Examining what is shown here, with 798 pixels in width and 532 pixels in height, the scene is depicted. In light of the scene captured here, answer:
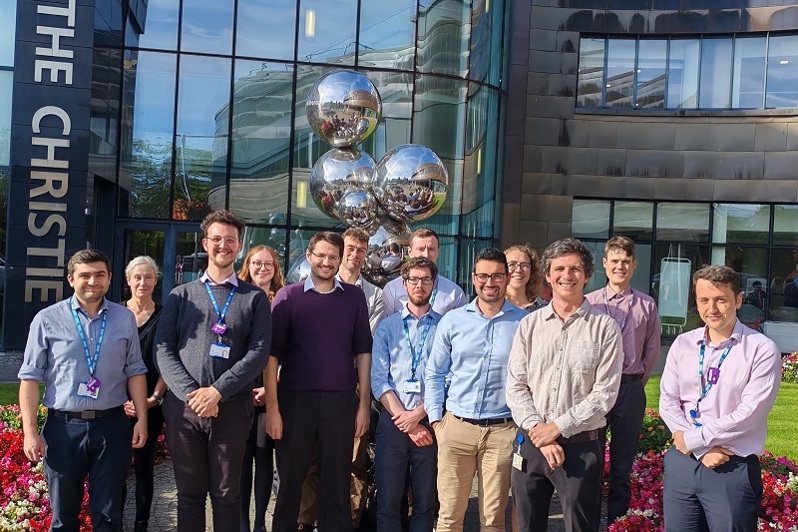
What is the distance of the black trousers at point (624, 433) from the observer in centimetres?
552

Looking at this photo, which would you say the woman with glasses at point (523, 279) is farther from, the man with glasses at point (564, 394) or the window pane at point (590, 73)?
the window pane at point (590, 73)

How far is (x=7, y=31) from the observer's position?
1380cm

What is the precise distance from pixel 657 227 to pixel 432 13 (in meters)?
7.83

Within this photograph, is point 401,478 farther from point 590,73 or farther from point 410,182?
point 590,73

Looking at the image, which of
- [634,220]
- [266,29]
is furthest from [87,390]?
[634,220]

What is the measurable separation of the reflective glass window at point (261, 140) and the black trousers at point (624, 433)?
10.8 metres

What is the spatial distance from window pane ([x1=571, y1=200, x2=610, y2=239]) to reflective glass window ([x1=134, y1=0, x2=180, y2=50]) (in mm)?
10212

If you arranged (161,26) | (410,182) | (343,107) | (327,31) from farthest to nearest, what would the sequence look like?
(327,31), (161,26), (343,107), (410,182)

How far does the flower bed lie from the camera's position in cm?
528

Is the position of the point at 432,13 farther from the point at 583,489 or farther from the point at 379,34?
the point at 583,489

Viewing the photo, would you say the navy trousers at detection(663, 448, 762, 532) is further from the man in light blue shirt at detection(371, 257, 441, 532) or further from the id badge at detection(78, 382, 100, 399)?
the id badge at detection(78, 382, 100, 399)

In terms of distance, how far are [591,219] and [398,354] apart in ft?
50.0

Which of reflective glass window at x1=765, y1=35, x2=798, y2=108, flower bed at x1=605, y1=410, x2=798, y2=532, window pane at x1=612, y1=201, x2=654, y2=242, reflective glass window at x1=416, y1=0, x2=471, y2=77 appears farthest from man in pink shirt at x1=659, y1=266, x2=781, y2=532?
reflective glass window at x1=765, y1=35, x2=798, y2=108

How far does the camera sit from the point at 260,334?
4.58 metres
